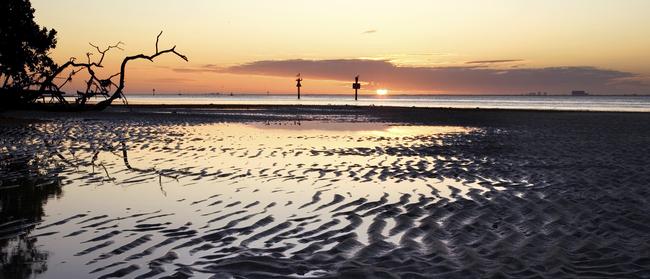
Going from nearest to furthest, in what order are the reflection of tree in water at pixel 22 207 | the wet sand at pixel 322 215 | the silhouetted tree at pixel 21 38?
the reflection of tree in water at pixel 22 207
the wet sand at pixel 322 215
the silhouetted tree at pixel 21 38

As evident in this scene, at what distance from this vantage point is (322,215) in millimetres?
9281

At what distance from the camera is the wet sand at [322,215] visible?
634 centimetres

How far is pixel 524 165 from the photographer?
1658 centimetres

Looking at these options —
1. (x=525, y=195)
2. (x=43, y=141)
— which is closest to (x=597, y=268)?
(x=525, y=195)

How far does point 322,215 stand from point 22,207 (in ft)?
18.6

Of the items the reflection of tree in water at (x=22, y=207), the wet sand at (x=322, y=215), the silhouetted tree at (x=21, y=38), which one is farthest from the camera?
the silhouetted tree at (x=21, y=38)

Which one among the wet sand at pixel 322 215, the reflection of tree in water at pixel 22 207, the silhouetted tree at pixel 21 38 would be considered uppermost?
the silhouetted tree at pixel 21 38

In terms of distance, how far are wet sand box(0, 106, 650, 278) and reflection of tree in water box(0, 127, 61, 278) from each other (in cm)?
4

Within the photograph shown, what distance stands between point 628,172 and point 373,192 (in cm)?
831

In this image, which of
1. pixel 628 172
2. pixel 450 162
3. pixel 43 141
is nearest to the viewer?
pixel 628 172

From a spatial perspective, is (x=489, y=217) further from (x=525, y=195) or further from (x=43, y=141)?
(x=43, y=141)

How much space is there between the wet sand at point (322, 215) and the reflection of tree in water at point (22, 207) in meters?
0.04

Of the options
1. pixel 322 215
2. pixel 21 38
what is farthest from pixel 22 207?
pixel 21 38

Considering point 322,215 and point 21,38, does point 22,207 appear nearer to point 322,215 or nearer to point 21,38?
point 322,215
